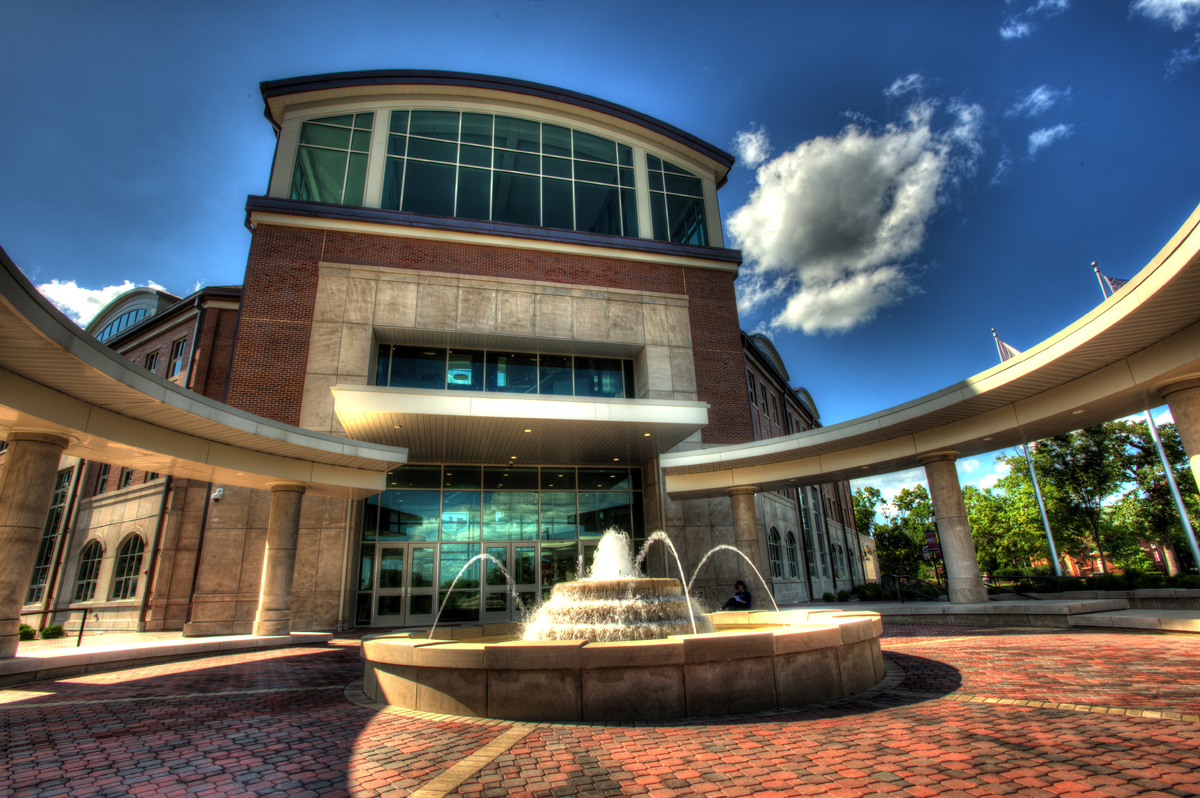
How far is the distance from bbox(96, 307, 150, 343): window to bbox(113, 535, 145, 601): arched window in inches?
726

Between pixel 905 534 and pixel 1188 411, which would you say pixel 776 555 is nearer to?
pixel 1188 411

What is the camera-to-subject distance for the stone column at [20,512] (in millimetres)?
9961

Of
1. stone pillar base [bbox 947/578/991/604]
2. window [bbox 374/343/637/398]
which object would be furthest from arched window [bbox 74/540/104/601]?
stone pillar base [bbox 947/578/991/604]

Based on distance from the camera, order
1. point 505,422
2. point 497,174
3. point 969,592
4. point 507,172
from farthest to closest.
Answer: point 507,172
point 497,174
point 505,422
point 969,592

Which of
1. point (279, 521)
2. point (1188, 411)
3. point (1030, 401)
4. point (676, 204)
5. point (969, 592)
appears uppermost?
point (676, 204)

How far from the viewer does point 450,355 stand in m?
22.7

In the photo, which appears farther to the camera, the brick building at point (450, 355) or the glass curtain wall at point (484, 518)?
the glass curtain wall at point (484, 518)

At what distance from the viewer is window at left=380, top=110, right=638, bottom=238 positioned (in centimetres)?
2470

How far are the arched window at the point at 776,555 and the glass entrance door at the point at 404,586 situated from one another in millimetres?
16795

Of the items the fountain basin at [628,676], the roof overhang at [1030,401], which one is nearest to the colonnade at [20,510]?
the fountain basin at [628,676]

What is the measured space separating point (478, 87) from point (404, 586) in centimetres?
2121

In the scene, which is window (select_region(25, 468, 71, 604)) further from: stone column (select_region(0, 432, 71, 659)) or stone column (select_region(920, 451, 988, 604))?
stone column (select_region(920, 451, 988, 604))

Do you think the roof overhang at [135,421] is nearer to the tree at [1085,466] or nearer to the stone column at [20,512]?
the stone column at [20,512]

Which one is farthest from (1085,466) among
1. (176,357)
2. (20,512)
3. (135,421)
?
(176,357)
